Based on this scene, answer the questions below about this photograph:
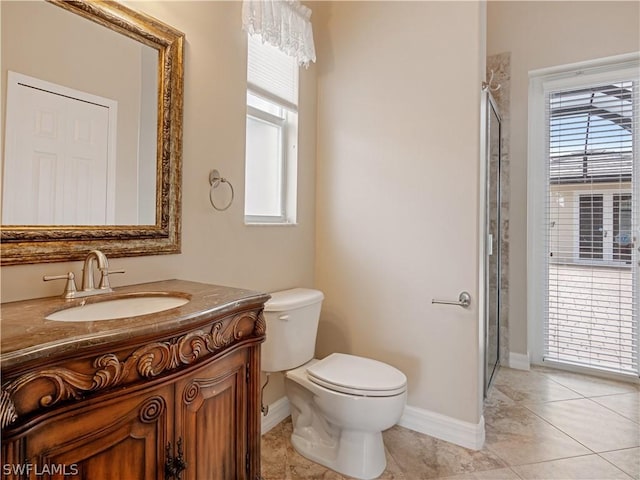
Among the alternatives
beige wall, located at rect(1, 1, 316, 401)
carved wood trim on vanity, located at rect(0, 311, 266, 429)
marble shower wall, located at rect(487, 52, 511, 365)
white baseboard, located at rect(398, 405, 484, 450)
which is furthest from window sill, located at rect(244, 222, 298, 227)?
marble shower wall, located at rect(487, 52, 511, 365)

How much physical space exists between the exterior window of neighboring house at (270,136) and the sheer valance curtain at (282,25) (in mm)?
110

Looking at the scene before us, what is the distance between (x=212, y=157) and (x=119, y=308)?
0.79m

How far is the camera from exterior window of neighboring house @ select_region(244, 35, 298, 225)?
6.41 feet

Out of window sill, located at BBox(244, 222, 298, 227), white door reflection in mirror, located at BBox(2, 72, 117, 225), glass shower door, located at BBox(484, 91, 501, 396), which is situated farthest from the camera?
glass shower door, located at BBox(484, 91, 501, 396)

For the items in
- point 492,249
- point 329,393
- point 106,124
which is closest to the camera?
point 106,124

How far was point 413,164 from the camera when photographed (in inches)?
81.0

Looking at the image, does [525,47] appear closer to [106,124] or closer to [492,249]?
[492,249]

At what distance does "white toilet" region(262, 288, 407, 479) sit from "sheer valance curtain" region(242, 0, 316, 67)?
51.4 inches

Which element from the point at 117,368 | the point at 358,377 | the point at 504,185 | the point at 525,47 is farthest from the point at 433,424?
the point at 525,47

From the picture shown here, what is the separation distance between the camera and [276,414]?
Answer: 2092 millimetres

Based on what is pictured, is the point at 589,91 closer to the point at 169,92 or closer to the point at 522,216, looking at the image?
the point at 522,216

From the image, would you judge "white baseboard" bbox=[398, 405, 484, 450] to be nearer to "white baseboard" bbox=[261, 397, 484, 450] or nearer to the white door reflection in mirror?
"white baseboard" bbox=[261, 397, 484, 450]

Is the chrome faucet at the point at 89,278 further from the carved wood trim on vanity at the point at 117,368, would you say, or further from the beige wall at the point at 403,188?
the beige wall at the point at 403,188

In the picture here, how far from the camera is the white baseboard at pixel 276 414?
79.0 inches
